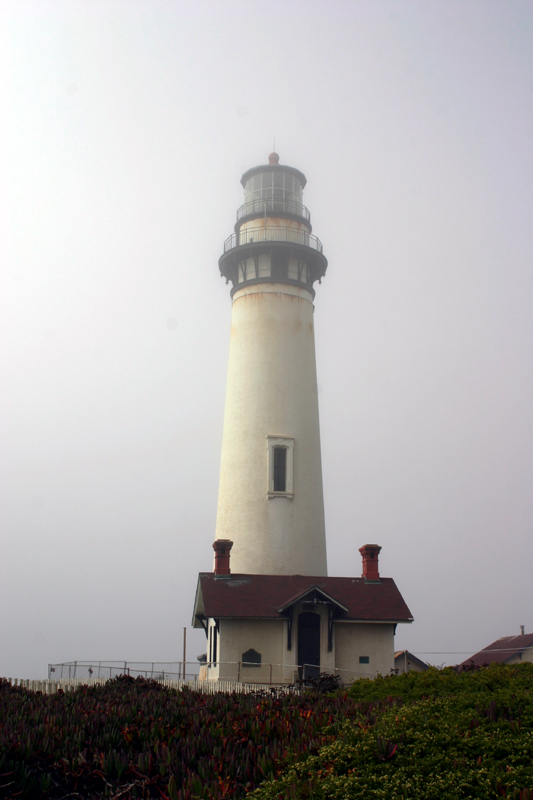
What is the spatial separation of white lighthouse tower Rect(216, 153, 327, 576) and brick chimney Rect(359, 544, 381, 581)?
2146mm

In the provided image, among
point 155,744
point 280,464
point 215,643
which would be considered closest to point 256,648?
point 215,643

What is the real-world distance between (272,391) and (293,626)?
9532mm

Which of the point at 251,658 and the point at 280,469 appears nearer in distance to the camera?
the point at 251,658

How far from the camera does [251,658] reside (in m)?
24.9

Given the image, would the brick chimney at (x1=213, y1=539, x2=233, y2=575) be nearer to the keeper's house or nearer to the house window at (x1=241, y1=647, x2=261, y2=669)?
the keeper's house

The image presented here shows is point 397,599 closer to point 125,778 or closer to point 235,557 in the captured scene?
point 235,557

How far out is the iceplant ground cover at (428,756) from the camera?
7.90 metres

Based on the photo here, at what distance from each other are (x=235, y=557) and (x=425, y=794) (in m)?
21.3

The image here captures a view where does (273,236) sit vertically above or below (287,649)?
above

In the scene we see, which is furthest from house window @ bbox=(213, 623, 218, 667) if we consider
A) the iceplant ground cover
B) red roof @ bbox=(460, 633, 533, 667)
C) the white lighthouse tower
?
red roof @ bbox=(460, 633, 533, 667)

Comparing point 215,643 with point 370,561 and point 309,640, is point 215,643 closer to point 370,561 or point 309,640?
point 309,640

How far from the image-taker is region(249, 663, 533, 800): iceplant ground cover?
790cm

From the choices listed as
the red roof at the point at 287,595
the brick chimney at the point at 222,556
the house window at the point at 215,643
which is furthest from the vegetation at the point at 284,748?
the brick chimney at the point at 222,556

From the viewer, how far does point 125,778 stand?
9.66 metres
